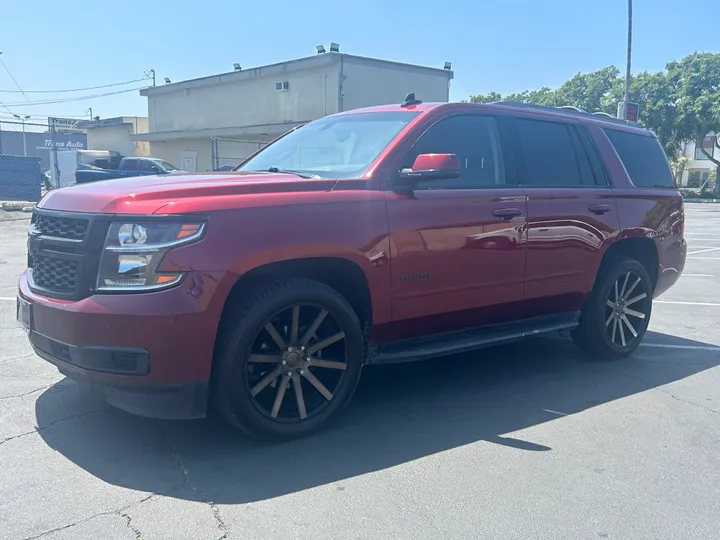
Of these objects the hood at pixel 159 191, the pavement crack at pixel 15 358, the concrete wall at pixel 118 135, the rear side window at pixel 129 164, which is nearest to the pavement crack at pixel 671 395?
the hood at pixel 159 191

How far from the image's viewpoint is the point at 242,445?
381 centimetres

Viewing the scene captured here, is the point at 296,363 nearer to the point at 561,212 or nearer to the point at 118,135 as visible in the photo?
the point at 561,212

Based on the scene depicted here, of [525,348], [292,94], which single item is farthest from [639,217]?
[292,94]

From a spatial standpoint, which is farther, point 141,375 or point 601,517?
point 141,375

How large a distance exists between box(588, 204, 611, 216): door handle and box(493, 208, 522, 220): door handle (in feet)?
3.07

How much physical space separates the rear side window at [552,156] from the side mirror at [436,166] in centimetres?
115

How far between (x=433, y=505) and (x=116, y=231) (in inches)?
82.4

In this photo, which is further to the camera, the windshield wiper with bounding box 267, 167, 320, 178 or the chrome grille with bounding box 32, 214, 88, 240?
the windshield wiper with bounding box 267, 167, 320, 178

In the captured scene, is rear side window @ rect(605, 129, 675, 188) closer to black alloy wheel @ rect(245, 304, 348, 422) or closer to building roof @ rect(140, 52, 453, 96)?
black alloy wheel @ rect(245, 304, 348, 422)

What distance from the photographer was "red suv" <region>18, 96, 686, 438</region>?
3355 mm

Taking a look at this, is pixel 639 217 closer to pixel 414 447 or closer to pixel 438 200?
pixel 438 200

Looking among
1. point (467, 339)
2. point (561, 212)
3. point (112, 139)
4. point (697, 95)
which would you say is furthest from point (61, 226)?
point (697, 95)

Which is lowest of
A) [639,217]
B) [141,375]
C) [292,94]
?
[141,375]

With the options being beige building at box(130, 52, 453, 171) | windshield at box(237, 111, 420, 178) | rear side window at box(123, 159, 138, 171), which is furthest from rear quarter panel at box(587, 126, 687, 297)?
rear side window at box(123, 159, 138, 171)
